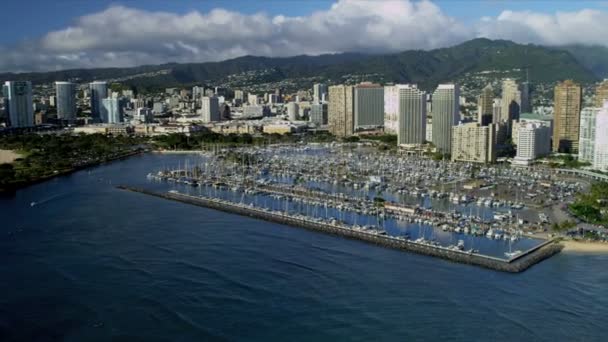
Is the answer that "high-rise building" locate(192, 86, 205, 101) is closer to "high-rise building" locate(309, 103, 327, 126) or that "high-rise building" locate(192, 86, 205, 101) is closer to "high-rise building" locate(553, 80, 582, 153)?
"high-rise building" locate(309, 103, 327, 126)

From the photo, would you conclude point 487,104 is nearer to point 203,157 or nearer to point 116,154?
point 203,157

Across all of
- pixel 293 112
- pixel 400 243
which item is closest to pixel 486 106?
pixel 293 112

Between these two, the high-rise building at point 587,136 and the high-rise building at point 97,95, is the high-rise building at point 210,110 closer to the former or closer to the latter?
the high-rise building at point 97,95

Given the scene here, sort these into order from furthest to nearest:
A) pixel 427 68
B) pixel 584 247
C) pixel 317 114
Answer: pixel 427 68, pixel 317 114, pixel 584 247

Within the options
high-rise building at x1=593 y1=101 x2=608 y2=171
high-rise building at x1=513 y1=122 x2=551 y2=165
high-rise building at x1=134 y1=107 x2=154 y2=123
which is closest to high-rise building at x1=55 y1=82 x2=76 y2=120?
high-rise building at x1=134 y1=107 x2=154 y2=123

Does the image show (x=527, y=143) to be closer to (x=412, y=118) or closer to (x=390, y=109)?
(x=412, y=118)

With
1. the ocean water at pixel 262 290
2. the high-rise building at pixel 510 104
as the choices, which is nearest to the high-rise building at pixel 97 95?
the high-rise building at pixel 510 104

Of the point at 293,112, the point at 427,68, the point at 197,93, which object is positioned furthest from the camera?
the point at 427,68
